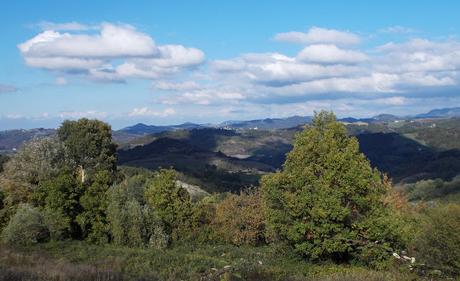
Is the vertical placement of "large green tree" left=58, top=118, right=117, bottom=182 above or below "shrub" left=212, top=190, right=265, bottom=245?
above

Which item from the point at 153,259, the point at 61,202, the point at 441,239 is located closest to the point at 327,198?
the point at 441,239

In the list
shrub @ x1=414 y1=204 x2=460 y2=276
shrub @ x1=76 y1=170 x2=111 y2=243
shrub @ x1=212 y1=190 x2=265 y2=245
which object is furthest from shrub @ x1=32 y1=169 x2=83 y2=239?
shrub @ x1=414 y1=204 x2=460 y2=276

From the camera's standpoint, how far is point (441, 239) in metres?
28.3

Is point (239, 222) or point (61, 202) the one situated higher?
point (61, 202)

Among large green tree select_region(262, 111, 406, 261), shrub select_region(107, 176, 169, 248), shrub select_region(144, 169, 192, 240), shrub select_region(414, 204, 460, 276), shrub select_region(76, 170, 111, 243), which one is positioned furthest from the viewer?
shrub select_region(144, 169, 192, 240)

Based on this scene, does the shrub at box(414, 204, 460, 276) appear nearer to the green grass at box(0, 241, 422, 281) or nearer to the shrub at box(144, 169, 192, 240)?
the green grass at box(0, 241, 422, 281)

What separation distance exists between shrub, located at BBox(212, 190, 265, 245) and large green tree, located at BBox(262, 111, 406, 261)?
1712cm

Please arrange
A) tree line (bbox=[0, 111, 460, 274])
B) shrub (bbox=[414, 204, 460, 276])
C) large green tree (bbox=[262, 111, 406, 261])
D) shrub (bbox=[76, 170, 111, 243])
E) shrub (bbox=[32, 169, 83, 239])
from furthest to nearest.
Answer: shrub (bbox=[76, 170, 111, 243]) < shrub (bbox=[32, 169, 83, 239]) < large green tree (bbox=[262, 111, 406, 261]) < tree line (bbox=[0, 111, 460, 274]) < shrub (bbox=[414, 204, 460, 276])

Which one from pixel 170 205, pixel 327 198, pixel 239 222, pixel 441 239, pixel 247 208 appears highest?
pixel 327 198

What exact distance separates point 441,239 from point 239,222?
2801cm

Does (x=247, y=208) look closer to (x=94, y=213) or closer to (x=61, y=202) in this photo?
(x=94, y=213)

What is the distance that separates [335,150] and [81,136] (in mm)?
50003

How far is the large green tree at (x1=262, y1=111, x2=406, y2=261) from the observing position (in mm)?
33094

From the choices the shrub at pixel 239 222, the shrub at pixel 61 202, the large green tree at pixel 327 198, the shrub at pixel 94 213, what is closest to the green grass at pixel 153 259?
the large green tree at pixel 327 198
